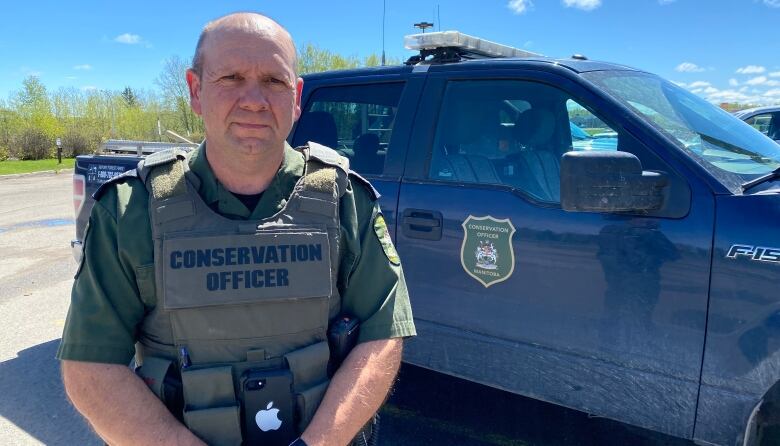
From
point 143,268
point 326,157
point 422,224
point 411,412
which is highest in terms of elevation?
point 326,157

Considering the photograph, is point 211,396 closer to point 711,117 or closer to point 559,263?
point 559,263

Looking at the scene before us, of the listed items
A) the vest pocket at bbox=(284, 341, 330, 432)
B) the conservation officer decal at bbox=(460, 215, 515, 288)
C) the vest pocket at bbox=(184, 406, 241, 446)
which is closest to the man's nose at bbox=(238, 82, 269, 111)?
the vest pocket at bbox=(284, 341, 330, 432)

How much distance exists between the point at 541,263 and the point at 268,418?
4.48ft

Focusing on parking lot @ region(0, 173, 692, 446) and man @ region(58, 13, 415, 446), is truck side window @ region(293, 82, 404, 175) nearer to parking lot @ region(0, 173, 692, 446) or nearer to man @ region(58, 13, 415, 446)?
parking lot @ region(0, 173, 692, 446)

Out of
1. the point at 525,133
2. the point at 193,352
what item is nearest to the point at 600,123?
the point at 525,133

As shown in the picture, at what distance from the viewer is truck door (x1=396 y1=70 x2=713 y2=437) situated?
2072 millimetres

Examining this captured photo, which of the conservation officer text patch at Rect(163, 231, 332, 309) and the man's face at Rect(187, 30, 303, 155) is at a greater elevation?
the man's face at Rect(187, 30, 303, 155)

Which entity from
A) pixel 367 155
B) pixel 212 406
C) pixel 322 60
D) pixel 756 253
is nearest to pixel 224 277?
pixel 212 406

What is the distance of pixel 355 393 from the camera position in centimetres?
140

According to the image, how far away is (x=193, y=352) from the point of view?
134 centimetres

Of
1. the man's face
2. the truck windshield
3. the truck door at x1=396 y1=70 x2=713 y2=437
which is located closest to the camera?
the man's face

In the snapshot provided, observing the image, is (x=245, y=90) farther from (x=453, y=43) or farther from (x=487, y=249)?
(x=453, y=43)

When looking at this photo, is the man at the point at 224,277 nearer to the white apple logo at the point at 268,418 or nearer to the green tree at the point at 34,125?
the white apple logo at the point at 268,418

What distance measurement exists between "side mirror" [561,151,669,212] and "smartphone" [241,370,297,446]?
120cm
